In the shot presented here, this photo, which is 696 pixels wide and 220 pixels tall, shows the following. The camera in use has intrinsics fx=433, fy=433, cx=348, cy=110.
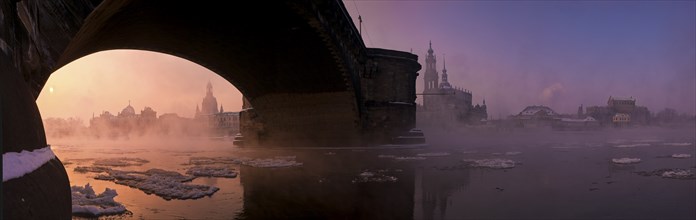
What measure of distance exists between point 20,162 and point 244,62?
68.1 ft

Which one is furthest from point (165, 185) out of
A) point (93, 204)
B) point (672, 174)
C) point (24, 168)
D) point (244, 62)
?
point (244, 62)

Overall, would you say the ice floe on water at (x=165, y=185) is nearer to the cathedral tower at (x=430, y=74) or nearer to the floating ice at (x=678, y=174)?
the floating ice at (x=678, y=174)

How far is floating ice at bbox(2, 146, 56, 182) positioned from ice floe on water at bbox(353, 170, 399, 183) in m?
8.50

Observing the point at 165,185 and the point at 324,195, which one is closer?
the point at 324,195

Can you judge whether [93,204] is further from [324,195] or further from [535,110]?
[535,110]

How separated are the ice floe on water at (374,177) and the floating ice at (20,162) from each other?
27.9 feet

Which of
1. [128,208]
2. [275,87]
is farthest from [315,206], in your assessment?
[275,87]

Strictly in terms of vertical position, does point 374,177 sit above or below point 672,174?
below

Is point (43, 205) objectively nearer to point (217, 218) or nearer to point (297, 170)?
point (217, 218)

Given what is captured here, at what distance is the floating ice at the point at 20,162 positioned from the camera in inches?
71.2

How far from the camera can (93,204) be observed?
7.12m

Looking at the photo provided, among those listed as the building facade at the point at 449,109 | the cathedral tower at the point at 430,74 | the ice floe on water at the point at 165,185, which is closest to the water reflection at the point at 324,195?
the ice floe on water at the point at 165,185

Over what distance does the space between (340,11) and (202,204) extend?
12.6 meters

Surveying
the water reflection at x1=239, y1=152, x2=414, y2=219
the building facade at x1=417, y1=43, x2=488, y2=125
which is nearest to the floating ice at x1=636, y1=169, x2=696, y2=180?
the water reflection at x1=239, y1=152, x2=414, y2=219
